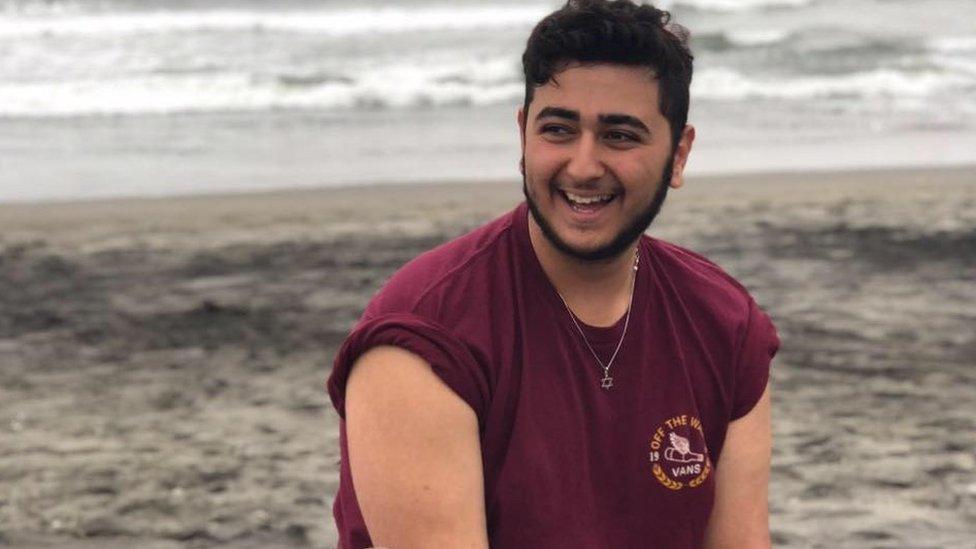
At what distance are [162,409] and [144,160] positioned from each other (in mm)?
8094

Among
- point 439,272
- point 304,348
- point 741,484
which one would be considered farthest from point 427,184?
point 439,272

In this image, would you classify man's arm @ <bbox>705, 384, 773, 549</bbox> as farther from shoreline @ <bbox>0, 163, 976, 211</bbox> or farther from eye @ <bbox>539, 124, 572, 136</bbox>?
shoreline @ <bbox>0, 163, 976, 211</bbox>

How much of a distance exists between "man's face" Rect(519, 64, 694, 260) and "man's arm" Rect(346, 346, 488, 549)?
371 millimetres

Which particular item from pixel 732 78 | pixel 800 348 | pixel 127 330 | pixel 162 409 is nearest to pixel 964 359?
pixel 800 348

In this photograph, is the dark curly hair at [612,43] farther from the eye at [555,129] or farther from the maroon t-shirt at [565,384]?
the maroon t-shirt at [565,384]

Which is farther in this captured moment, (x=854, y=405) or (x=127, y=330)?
(x=127, y=330)

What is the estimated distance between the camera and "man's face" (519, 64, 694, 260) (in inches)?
110

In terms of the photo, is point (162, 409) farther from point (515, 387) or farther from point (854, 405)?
point (515, 387)

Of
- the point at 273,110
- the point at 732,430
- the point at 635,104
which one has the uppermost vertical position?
the point at 635,104

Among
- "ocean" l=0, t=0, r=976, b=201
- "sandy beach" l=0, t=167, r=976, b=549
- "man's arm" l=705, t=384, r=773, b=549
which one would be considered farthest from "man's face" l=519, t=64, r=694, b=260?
"ocean" l=0, t=0, r=976, b=201

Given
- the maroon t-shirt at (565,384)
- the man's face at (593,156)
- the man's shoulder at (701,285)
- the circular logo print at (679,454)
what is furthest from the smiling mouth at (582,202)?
the circular logo print at (679,454)

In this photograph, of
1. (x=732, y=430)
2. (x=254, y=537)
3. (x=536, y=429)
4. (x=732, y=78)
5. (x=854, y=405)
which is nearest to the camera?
(x=536, y=429)

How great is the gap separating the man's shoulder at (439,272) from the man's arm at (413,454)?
0.09 meters

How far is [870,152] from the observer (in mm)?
14461
